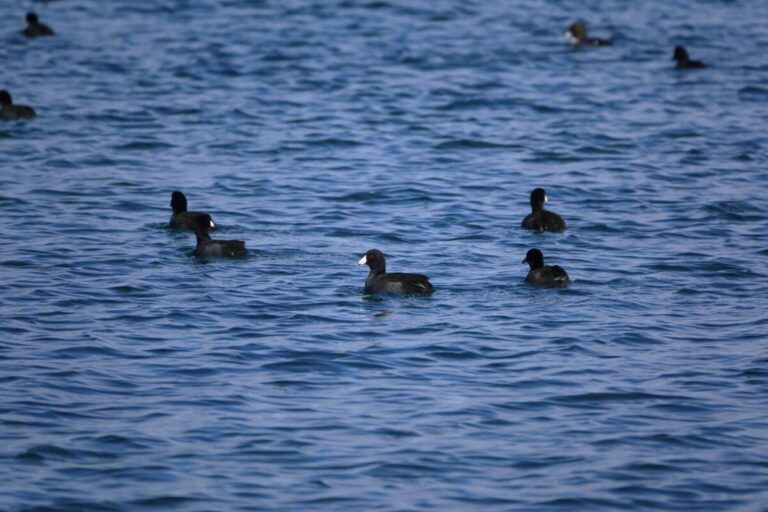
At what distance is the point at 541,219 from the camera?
71.0 ft

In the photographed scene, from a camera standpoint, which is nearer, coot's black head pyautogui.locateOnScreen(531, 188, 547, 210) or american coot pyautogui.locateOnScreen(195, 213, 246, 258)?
american coot pyautogui.locateOnScreen(195, 213, 246, 258)

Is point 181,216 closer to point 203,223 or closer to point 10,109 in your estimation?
point 203,223

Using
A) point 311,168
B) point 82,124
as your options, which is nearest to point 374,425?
point 311,168

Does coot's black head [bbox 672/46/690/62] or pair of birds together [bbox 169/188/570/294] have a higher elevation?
coot's black head [bbox 672/46/690/62]

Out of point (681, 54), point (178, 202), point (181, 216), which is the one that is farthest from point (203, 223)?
point (681, 54)

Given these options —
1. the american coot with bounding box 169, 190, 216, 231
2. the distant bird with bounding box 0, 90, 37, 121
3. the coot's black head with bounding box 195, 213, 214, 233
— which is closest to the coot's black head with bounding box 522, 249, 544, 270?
the coot's black head with bounding box 195, 213, 214, 233

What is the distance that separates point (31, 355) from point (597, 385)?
20.1 ft

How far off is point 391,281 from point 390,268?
2052 mm

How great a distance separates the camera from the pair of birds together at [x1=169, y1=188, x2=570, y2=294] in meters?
17.6

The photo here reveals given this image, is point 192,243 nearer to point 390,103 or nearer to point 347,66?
point 390,103

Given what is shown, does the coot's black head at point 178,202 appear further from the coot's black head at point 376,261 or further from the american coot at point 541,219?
the american coot at point 541,219

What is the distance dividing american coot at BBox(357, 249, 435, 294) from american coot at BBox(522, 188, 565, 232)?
4135 mm

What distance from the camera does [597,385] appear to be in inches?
581

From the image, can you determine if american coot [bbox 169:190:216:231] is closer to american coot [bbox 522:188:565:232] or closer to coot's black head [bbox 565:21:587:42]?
american coot [bbox 522:188:565:232]
